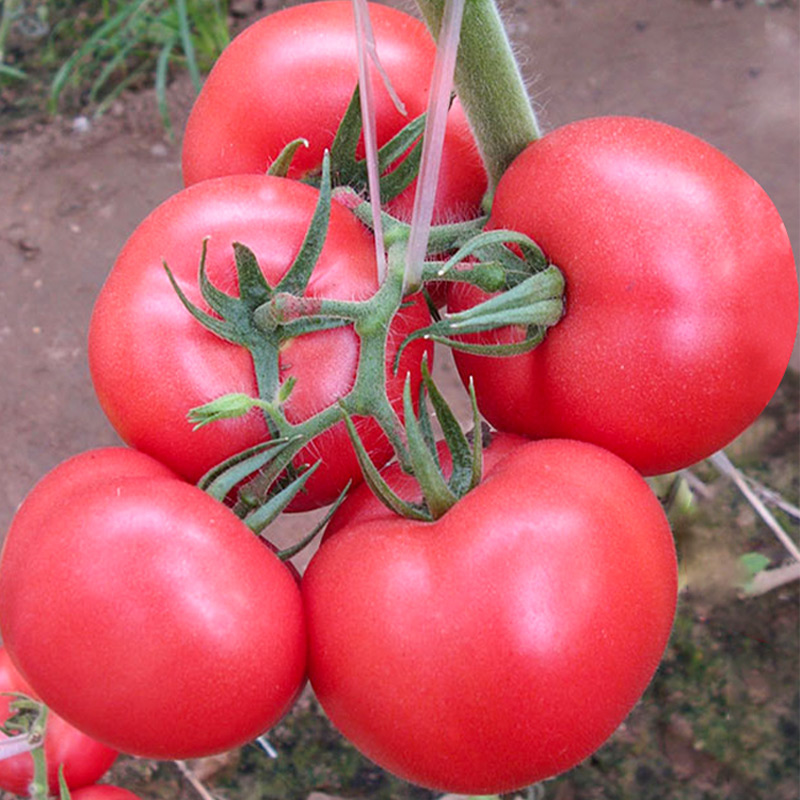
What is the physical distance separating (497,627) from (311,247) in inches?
10.2

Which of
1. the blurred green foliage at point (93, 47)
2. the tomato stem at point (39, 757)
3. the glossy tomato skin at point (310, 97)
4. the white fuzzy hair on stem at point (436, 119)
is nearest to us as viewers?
the white fuzzy hair on stem at point (436, 119)

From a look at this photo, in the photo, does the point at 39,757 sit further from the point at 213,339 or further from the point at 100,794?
the point at 213,339

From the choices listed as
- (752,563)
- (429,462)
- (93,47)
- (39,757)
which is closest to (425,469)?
(429,462)

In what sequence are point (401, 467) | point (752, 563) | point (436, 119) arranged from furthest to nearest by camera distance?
point (752, 563), point (401, 467), point (436, 119)

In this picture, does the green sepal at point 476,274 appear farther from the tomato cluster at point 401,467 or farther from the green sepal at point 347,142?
the green sepal at point 347,142

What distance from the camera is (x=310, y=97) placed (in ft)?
2.50

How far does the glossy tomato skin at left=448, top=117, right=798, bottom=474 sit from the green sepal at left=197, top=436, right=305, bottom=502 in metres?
0.17

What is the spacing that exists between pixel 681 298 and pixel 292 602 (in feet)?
1.00

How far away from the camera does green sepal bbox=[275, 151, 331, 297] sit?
2.03ft

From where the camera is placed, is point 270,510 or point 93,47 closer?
point 270,510

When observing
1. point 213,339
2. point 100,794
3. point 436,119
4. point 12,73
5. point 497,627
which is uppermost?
point 436,119

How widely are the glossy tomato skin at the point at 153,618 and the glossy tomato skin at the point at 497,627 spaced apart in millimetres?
47

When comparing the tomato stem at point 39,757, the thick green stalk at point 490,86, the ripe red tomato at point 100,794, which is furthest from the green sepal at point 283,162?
the ripe red tomato at point 100,794

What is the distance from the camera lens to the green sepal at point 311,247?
2.03 ft
